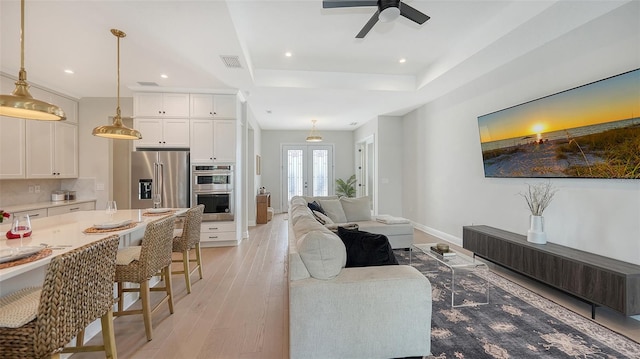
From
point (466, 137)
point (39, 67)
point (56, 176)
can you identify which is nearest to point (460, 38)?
point (466, 137)

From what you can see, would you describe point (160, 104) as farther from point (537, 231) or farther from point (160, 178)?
point (537, 231)

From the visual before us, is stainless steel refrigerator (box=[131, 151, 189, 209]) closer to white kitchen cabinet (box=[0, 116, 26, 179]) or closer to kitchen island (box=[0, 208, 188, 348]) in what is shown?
white kitchen cabinet (box=[0, 116, 26, 179])

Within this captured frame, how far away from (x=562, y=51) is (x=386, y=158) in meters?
4.06

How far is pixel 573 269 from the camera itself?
251cm

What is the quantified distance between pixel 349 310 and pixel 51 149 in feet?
18.5

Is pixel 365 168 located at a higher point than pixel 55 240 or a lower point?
higher

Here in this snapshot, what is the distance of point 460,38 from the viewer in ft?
11.9

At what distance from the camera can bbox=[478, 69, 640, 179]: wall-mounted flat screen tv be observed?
2383 millimetres

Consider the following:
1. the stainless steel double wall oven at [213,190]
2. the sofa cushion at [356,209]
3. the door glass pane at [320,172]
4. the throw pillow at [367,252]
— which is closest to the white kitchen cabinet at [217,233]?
the stainless steel double wall oven at [213,190]

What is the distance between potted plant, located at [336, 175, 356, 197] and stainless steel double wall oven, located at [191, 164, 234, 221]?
15.1 feet

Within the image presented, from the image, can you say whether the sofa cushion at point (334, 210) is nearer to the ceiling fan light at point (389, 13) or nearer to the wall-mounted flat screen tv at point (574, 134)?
the wall-mounted flat screen tv at point (574, 134)

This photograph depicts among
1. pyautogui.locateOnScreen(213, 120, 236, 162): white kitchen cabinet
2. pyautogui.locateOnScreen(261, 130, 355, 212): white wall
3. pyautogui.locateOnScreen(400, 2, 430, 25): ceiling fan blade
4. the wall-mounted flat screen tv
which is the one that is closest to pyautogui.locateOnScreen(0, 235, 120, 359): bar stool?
pyautogui.locateOnScreen(400, 2, 430, 25): ceiling fan blade

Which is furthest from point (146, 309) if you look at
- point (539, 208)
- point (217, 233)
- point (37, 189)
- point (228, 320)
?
point (37, 189)

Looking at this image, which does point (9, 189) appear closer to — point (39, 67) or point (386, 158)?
point (39, 67)
